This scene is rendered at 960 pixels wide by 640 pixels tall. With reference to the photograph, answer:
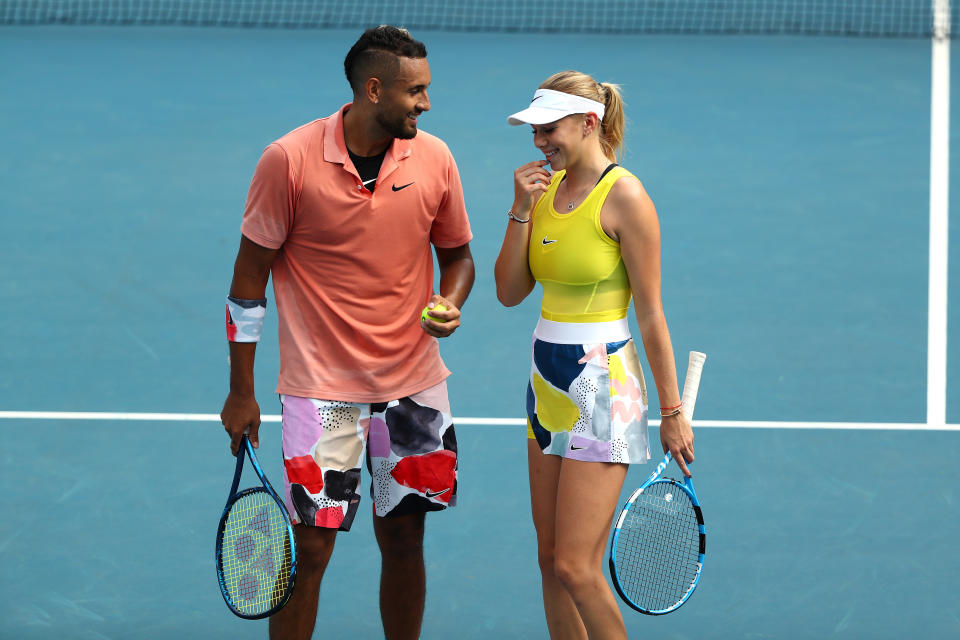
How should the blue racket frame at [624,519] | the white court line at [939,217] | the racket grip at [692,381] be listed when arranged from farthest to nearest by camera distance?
the white court line at [939,217], the racket grip at [692,381], the blue racket frame at [624,519]

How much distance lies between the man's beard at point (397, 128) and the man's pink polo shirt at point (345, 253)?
13cm

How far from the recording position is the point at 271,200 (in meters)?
3.80

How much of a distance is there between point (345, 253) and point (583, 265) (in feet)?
2.40

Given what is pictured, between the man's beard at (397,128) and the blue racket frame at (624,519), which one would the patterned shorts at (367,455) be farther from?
the man's beard at (397,128)

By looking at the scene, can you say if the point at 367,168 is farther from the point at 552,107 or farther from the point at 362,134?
the point at 552,107

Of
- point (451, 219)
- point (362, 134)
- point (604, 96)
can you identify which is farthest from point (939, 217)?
point (362, 134)

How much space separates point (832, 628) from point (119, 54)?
9116mm

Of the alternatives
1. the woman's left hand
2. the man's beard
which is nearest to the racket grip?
the woman's left hand

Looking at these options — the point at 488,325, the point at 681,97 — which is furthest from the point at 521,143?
the point at 488,325

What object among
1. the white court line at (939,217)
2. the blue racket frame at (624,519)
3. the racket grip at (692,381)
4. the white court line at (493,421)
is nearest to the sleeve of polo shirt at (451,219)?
the racket grip at (692,381)

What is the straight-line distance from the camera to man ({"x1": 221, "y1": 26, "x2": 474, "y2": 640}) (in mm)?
3822

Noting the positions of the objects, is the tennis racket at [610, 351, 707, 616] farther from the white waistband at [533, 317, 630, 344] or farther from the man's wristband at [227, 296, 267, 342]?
the man's wristband at [227, 296, 267, 342]

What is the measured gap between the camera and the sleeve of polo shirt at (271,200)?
3793 millimetres

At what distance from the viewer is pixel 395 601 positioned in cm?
420
